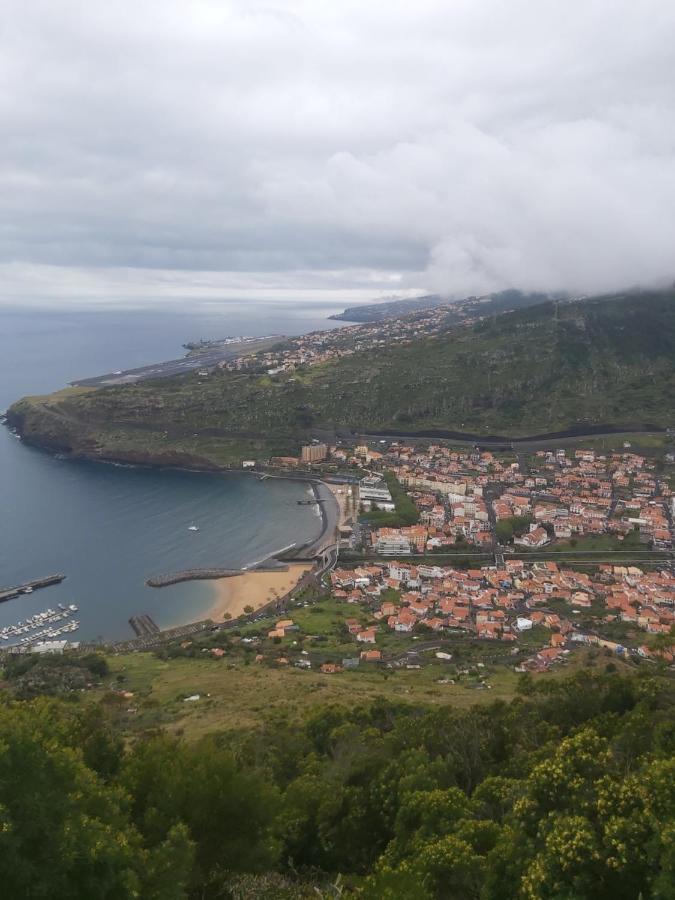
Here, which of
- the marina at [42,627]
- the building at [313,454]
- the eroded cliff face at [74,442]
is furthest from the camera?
the eroded cliff face at [74,442]

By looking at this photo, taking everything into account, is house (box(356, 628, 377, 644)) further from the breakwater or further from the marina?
the marina

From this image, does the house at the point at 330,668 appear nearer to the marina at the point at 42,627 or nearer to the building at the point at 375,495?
the marina at the point at 42,627

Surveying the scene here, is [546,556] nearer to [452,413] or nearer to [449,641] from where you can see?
[449,641]

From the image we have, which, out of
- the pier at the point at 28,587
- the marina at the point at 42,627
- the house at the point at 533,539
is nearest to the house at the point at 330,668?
the marina at the point at 42,627

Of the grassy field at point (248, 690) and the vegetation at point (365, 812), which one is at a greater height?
the vegetation at point (365, 812)

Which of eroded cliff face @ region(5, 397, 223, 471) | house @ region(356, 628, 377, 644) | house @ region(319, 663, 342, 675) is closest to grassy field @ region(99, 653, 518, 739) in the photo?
house @ region(319, 663, 342, 675)

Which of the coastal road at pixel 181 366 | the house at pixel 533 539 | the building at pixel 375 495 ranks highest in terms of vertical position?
the coastal road at pixel 181 366

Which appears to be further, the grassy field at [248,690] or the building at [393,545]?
the building at [393,545]
